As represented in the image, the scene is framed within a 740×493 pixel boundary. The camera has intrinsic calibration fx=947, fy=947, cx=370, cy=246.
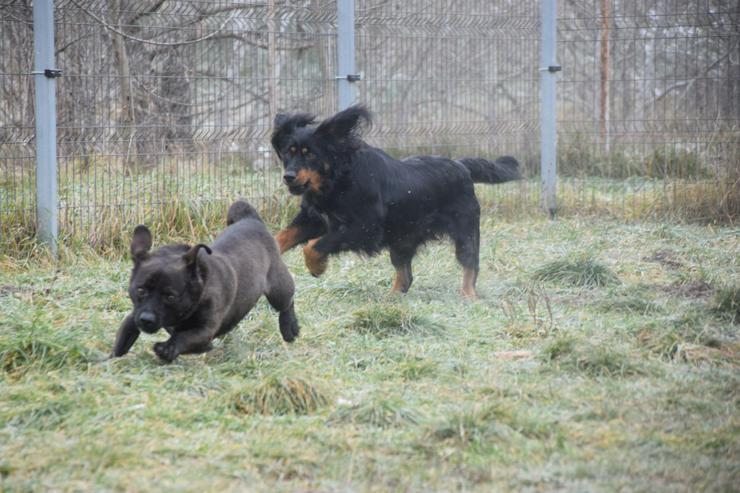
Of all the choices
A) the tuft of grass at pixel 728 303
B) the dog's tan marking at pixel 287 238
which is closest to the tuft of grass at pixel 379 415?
the tuft of grass at pixel 728 303

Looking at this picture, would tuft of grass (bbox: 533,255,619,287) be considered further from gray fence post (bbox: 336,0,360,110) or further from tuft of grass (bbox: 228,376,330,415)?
tuft of grass (bbox: 228,376,330,415)

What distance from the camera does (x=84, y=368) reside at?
4715 mm

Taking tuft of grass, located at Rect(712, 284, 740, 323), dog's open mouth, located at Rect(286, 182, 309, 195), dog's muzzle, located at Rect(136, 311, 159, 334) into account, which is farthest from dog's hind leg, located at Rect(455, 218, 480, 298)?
dog's muzzle, located at Rect(136, 311, 159, 334)

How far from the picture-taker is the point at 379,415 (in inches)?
155

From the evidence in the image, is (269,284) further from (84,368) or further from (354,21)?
(354,21)

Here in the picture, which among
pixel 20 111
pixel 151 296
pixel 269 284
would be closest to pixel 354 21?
pixel 20 111

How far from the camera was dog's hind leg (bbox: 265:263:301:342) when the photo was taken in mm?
5570

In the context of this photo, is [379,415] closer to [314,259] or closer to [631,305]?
[631,305]

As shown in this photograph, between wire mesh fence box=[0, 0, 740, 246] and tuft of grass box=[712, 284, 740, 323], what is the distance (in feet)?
16.5

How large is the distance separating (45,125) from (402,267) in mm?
3305

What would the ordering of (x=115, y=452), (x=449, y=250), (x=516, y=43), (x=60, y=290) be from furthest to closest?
1. (x=516, y=43)
2. (x=449, y=250)
3. (x=60, y=290)
4. (x=115, y=452)

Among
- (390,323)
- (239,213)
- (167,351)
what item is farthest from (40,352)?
(390,323)

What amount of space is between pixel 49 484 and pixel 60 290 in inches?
154

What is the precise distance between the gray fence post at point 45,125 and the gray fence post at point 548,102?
227 inches
